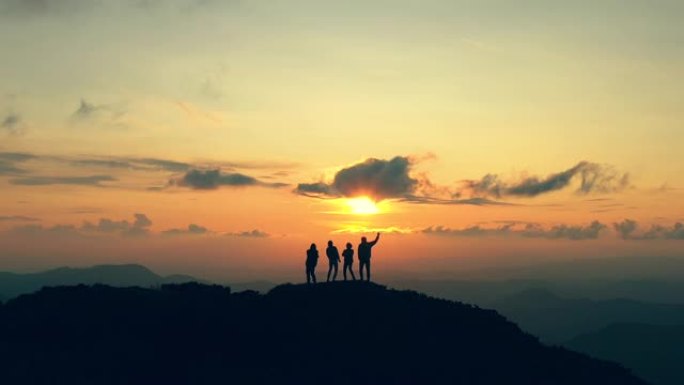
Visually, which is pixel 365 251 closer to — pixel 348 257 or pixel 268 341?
pixel 348 257

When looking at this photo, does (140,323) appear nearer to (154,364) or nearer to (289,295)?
(154,364)

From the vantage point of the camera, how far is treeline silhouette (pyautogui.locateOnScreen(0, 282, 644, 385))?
40781mm

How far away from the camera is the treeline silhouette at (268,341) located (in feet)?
134

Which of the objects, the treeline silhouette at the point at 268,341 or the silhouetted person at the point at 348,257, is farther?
the silhouetted person at the point at 348,257

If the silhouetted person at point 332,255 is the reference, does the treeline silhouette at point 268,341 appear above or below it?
below

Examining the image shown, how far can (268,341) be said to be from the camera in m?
45.2

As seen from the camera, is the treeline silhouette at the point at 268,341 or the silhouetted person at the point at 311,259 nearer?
the treeline silhouette at the point at 268,341

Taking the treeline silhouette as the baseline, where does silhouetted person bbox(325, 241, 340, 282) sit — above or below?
above

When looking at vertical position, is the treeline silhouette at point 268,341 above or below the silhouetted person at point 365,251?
below

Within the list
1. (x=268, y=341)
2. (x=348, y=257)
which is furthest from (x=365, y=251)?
(x=268, y=341)

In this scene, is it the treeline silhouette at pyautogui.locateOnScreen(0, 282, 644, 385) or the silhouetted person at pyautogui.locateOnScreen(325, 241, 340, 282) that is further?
the silhouetted person at pyautogui.locateOnScreen(325, 241, 340, 282)

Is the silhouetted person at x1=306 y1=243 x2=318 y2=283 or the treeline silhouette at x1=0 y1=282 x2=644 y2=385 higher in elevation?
the silhouetted person at x1=306 y1=243 x2=318 y2=283

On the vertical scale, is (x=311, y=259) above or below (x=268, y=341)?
above

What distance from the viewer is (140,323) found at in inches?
1774
